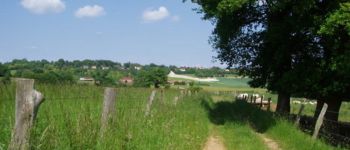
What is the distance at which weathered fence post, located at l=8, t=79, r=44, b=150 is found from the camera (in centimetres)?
550

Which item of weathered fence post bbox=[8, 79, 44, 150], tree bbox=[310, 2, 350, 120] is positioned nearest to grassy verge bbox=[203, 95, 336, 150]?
tree bbox=[310, 2, 350, 120]

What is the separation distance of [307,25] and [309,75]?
2626 millimetres

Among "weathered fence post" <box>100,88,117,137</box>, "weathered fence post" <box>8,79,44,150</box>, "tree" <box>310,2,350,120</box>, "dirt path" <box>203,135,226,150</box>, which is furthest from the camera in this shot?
"tree" <box>310,2,350,120</box>

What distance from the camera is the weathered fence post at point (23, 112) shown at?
18.0ft

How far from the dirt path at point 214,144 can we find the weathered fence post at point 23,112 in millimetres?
9602

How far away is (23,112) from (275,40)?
933 inches

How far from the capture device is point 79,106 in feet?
27.0

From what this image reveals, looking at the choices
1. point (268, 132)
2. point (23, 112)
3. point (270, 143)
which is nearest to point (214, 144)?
point (270, 143)

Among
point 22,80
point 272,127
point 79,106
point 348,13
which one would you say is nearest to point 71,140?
point 79,106

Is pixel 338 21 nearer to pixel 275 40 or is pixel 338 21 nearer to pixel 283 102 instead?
pixel 275 40

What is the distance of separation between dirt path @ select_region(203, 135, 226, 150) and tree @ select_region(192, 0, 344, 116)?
21.1 feet

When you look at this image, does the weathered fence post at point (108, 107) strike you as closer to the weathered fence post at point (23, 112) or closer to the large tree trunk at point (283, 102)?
the weathered fence post at point (23, 112)

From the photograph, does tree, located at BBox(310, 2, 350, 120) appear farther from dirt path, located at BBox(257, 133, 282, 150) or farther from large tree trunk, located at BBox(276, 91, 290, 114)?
dirt path, located at BBox(257, 133, 282, 150)

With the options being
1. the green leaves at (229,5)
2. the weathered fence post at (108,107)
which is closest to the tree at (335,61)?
the green leaves at (229,5)
